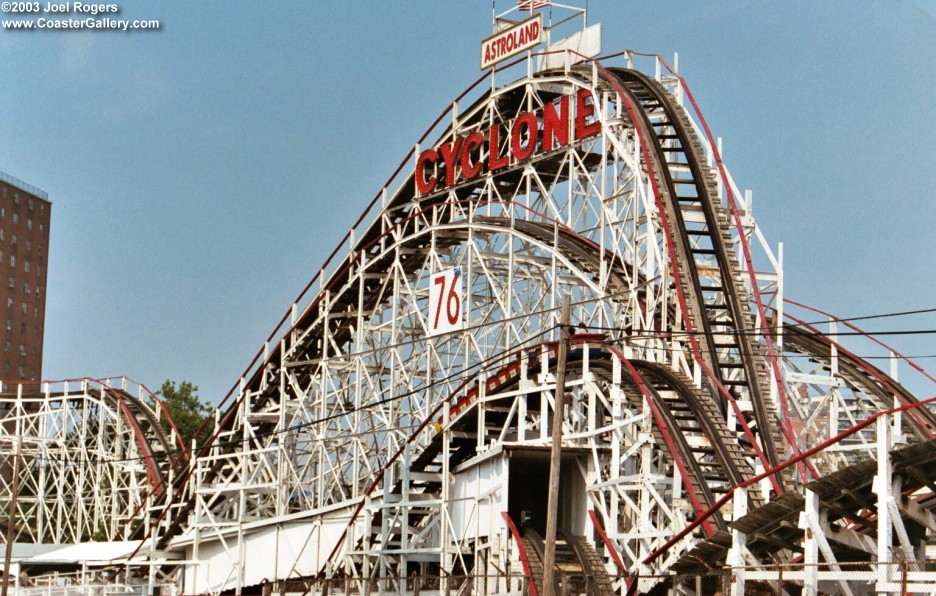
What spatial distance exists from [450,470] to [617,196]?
25.8ft

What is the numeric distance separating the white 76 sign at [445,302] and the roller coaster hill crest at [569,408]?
0.09m

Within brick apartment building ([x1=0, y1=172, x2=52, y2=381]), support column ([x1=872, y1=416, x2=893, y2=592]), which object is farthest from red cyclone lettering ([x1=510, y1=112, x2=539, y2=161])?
brick apartment building ([x1=0, y1=172, x2=52, y2=381])

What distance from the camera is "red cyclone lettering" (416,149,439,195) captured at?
42.2 m

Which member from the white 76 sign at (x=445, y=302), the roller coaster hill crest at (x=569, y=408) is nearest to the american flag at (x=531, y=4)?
the roller coaster hill crest at (x=569, y=408)

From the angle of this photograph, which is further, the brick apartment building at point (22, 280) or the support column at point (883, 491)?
the brick apartment building at point (22, 280)

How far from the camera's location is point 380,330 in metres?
42.6

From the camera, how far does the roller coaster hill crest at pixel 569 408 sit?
23094 millimetres

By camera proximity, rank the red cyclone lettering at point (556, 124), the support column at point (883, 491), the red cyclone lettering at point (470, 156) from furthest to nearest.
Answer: the red cyclone lettering at point (470, 156) < the red cyclone lettering at point (556, 124) < the support column at point (883, 491)

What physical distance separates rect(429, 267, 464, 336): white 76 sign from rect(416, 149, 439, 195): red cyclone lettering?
4148 millimetres

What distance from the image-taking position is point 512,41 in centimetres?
4062

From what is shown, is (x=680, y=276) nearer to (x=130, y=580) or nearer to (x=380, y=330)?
(x=380, y=330)

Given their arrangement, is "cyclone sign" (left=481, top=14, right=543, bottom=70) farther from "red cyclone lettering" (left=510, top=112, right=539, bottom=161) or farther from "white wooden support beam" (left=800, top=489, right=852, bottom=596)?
"white wooden support beam" (left=800, top=489, right=852, bottom=596)

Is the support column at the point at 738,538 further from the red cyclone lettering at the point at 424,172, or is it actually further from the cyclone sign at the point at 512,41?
the red cyclone lettering at the point at 424,172

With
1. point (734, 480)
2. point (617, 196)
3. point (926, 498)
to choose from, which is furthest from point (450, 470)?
point (926, 498)
